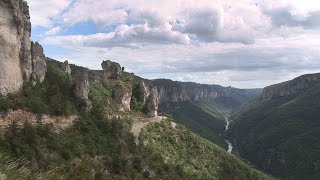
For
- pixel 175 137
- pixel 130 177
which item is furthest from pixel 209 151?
pixel 130 177

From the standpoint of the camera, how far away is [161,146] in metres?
108

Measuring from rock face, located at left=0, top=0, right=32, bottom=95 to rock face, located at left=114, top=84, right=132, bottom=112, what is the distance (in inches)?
1378

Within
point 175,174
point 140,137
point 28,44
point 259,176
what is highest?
point 28,44

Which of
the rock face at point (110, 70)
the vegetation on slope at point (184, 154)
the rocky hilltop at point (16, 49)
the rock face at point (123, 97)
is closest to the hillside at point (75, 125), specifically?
the rock face at point (123, 97)

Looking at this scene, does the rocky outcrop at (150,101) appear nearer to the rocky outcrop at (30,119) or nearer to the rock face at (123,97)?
the rock face at (123,97)

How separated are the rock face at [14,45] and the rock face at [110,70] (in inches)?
1731

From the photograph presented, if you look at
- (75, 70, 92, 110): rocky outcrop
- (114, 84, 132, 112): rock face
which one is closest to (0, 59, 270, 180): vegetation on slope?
(75, 70, 92, 110): rocky outcrop

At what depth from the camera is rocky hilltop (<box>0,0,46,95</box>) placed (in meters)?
70.1

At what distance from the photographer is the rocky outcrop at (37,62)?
266 ft

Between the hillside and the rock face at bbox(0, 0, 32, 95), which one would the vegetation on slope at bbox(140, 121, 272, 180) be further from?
the rock face at bbox(0, 0, 32, 95)

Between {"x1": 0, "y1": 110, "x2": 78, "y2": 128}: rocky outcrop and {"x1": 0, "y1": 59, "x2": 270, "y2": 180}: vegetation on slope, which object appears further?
{"x1": 0, "y1": 110, "x2": 78, "y2": 128}: rocky outcrop

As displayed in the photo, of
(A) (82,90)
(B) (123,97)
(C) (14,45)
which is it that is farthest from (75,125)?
(B) (123,97)

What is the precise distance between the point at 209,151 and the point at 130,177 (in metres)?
→ 52.2

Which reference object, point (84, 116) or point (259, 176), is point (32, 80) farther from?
point (259, 176)
